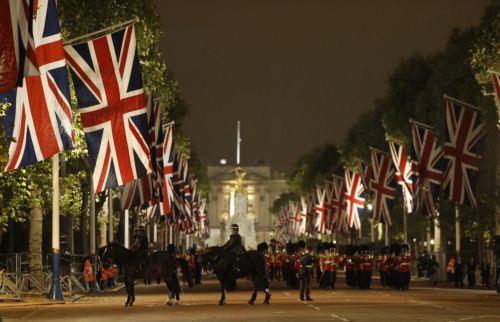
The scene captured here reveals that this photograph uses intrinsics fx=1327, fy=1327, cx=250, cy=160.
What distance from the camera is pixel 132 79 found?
40375 millimetres

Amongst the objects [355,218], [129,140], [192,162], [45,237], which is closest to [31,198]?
[129,140]

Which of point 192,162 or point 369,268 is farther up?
point 192,162

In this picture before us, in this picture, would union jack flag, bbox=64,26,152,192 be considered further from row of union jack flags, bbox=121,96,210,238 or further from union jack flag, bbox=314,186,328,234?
union jack flag, bbox=314,186,328,234

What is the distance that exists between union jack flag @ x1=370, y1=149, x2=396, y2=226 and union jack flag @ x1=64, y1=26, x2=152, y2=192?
34.4 metres

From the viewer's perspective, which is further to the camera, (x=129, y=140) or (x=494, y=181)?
(x=494, y=181)

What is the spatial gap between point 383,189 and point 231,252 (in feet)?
114

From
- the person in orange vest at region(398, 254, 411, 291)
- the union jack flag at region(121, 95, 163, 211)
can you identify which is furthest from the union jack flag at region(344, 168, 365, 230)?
the union jack flag at region(121, 95, 163, 211)

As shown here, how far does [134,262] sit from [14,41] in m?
16.4

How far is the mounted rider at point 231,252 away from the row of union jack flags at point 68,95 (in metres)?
3.36

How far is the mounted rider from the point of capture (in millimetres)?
39750

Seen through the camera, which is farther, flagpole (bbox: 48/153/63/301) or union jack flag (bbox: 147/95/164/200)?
union jack flag (bbox: 147/95/164/200)

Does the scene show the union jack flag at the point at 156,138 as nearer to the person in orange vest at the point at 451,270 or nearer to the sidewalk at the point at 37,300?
the sidewalk at the point at 37,300

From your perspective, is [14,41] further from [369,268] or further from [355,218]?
[355,218]

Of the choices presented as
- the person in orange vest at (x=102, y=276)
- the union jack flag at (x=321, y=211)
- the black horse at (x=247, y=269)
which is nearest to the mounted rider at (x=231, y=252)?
the black horse at (x=247, y=269)
